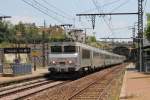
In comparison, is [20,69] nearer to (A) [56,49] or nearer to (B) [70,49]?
(A) [56,49]

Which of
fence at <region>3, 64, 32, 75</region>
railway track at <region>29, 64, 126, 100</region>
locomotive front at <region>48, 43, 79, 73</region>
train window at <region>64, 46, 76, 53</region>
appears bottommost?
railway track at <region>29, 64, 126, 100</region>

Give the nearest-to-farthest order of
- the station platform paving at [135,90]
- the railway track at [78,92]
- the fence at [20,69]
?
the station platform paving at [135,90] → the railway track at [78,92] → the fence at [20,69]

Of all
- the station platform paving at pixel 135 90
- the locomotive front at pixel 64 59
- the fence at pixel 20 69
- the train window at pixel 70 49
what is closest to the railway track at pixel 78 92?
the station platform paving at pixel 135 90

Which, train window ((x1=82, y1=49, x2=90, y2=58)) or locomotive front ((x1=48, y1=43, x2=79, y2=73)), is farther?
train window ((x1=82, y1=49, x2=90, y2=58))

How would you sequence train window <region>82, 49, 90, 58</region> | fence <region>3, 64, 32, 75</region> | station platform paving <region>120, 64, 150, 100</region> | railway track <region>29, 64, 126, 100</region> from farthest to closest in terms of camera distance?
fence <region>3, 64, 32, 75</region> < train window <region>82, 49, 90, 58</region> < railway track <region>29, 64, 126, 100</region> < station platform paving <region>120, 64, 150, 100</region>

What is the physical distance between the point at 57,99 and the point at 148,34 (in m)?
45.8

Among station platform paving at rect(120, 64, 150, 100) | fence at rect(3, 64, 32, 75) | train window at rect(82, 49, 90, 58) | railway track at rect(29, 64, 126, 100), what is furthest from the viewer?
fence at rect(3, 64, 32, 75)

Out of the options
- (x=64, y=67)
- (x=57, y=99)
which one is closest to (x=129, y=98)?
(x=57, y=99)

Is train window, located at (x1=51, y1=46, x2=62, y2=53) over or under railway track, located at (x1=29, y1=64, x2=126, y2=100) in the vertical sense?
over

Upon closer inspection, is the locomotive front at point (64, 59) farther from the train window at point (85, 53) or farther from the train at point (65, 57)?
the train window at point (85, 53)

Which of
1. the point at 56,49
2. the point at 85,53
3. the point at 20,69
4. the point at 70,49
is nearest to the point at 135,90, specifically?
the point at 70,49

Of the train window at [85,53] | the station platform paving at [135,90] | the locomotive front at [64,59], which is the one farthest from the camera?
the train window at [85,53]

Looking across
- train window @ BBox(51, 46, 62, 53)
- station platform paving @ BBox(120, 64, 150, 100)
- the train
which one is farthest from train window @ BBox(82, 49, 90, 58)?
station platform paving @ BBox(120, 64, 150, 100)

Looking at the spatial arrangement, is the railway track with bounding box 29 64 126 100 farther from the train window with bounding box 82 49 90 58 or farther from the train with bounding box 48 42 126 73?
the train window with bounding box 82 49 90 58
